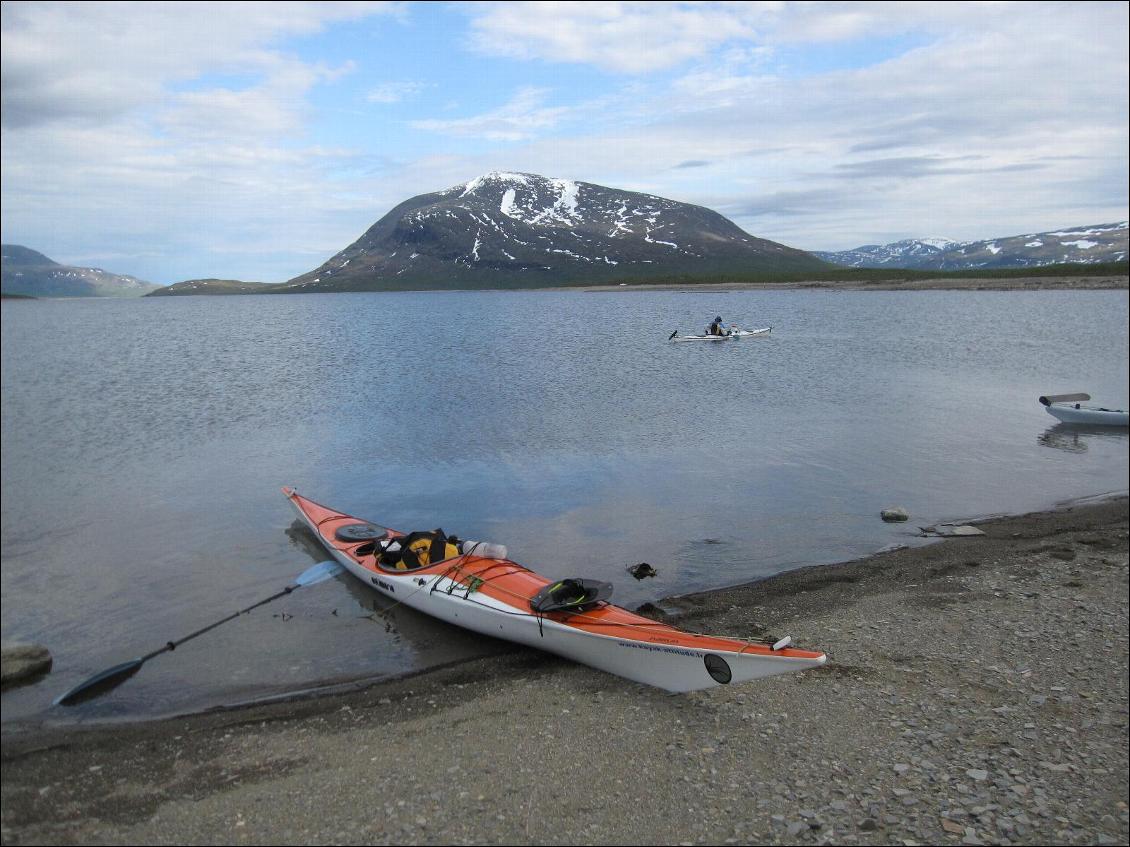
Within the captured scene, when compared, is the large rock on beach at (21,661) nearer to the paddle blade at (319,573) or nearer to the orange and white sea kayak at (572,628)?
the paddle blade at (319,573)

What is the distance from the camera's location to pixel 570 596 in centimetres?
1231

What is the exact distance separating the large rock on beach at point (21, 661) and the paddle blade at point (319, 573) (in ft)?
15.6

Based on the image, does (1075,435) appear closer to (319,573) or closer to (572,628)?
(572,628)

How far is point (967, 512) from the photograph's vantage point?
2048 centimetres

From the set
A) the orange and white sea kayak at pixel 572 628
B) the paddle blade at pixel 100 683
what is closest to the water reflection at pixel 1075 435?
the orange and white sea kayak at pixel 572 628

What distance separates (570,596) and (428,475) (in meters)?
13.2

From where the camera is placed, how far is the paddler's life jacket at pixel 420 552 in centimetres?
1451

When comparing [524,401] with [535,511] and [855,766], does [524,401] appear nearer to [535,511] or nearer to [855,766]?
[535,511]

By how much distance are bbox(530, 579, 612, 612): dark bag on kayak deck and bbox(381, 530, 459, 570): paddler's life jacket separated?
289 centimetres

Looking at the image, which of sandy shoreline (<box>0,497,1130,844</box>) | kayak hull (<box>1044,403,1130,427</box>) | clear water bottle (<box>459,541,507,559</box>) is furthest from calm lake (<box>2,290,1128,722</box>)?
sandy shoreline (<box>0,497,1130,844</box>)

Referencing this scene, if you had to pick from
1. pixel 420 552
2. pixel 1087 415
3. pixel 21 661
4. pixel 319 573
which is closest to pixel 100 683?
pixel 21 661

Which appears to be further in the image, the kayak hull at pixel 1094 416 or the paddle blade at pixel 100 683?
the kayak hull at pixel 1094 416

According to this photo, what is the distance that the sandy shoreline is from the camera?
Answer: 7922 mm

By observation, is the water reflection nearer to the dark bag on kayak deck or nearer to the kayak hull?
the kayak hull
